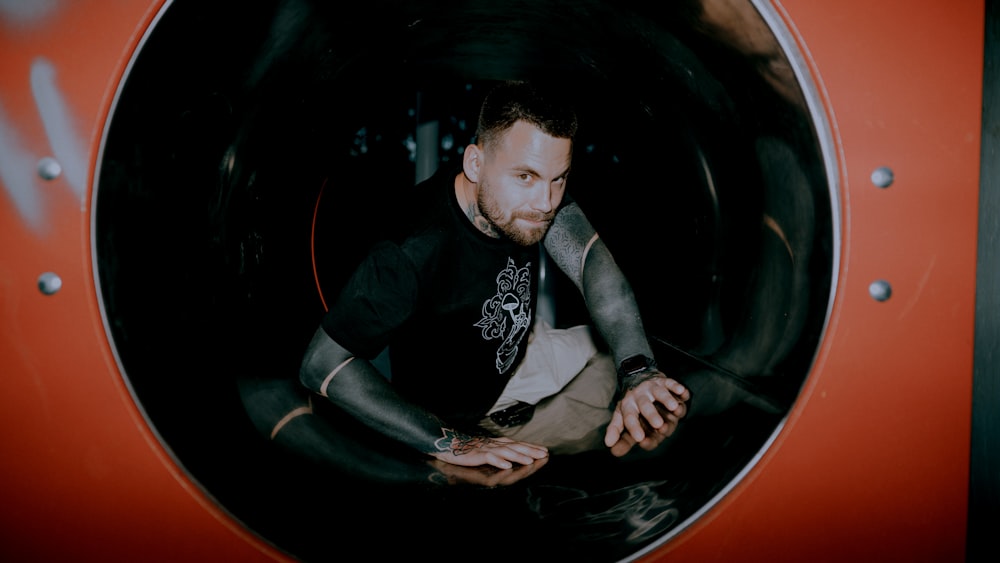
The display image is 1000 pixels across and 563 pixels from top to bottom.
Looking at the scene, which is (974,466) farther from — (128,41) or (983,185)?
(128,41)

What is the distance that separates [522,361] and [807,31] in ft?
3.55

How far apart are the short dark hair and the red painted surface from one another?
1.82 feet

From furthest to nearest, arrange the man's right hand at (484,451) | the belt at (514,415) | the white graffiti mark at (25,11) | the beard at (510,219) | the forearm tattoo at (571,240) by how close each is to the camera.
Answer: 1. the forearm tattoo at (571,240)
2. the belt at (514,415)
3. the beard at (510,219)
4. the man's right hand at (484,451)
5. the white graffiti mark at (25,11)

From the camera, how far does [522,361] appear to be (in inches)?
59.9

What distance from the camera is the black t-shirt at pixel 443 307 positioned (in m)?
1.09

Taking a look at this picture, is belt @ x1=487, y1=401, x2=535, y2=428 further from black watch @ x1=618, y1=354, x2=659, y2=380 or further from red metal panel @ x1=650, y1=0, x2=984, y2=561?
red metal panel @ x1=650, y1=0, x2=984, y2=561

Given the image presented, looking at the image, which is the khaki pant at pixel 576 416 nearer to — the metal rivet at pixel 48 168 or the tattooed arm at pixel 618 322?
the tattooed arm at pixel 618 322

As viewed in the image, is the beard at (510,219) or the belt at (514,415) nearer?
the beard at (510,219)

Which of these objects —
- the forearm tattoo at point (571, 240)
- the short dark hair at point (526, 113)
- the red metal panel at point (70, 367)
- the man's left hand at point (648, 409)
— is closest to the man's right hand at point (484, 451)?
the man's left hand at point (648, 409)

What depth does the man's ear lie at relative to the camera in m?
1.23

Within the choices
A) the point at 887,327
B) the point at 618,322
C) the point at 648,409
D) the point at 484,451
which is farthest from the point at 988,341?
the point at 484,451

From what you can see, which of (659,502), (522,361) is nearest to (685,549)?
(659,502)

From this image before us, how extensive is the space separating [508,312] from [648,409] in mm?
466

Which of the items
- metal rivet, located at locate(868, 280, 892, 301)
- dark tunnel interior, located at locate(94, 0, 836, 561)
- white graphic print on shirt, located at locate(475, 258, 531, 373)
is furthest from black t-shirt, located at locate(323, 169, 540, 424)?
metal rivet, located at locate(868, 280, 892, 301)
